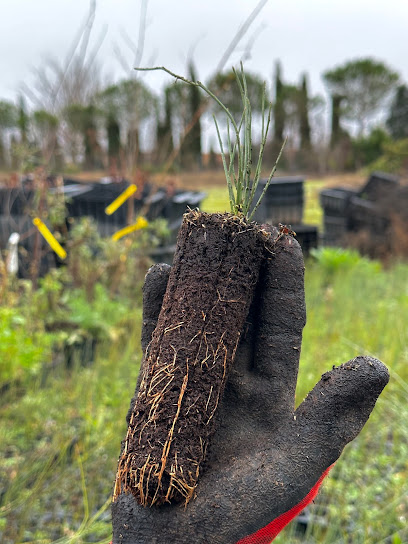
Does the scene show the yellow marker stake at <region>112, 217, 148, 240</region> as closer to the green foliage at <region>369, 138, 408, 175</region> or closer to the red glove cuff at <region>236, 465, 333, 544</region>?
the red glove cuff at <region>236, 465, 333, 544</region>

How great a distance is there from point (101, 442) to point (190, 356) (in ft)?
4.81

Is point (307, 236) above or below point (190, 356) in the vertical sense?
below

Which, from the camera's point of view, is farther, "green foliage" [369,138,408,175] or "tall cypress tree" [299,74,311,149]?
"tall cypress tree" [299,74,311,149]

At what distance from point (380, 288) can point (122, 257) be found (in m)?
3.16

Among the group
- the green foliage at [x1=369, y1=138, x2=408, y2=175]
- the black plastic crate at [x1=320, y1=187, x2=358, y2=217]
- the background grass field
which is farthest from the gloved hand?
the green foliage at [x1=369, y1=138, x2=408, y2=175]

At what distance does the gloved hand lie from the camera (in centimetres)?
87

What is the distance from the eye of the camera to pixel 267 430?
3.22 ft

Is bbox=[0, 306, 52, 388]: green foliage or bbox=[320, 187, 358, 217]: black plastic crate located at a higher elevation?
bbox=[320, 187, 358, 217]: black plastic crate

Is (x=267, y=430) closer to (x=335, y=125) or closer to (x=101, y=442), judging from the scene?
(x=101, y=442)

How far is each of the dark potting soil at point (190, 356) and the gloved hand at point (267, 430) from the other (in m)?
0.05

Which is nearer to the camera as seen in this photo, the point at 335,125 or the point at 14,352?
the point at 14,352

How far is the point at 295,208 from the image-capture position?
617 centimetres

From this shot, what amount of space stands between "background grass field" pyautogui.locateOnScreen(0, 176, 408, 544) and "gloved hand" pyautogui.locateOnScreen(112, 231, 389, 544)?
489mm

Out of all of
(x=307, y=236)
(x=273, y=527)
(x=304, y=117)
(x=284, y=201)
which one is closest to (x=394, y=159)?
(x=304, y=117)
